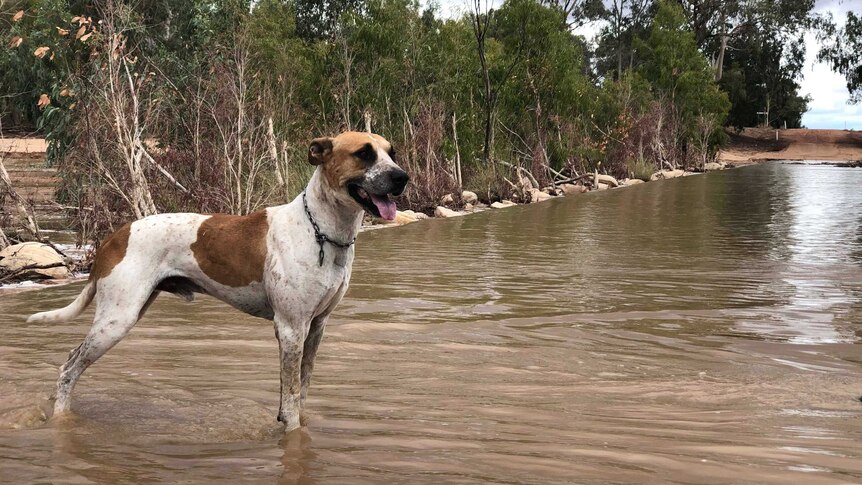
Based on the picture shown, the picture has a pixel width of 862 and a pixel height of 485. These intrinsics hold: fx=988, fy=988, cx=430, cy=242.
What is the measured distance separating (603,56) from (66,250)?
239ft

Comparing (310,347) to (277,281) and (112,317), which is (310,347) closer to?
(277,281)

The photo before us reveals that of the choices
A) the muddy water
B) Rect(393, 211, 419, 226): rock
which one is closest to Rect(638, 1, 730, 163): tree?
Rect(393, 211, 419, 226): rock

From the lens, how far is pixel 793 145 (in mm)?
73688

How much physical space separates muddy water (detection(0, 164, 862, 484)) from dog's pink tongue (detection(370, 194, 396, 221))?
1.13m

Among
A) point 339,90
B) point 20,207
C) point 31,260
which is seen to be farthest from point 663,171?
point 31,260

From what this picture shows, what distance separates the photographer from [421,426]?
520 centimetres

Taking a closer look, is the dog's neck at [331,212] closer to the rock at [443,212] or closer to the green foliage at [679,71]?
the rock at [443,212]

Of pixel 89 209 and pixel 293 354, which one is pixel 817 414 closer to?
pixel 293 354

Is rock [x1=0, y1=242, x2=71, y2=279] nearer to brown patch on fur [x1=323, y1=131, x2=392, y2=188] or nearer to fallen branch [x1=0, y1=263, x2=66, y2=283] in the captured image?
fallen branch [x1=0, y1=263, x2=66, y2=283]

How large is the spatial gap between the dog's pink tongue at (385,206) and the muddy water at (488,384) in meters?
1.13

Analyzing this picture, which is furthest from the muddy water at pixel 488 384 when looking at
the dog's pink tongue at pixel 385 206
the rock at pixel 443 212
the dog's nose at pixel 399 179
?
the rock at pixel 443 212

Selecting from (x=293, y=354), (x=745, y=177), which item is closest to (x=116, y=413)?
(x=293, y=354)

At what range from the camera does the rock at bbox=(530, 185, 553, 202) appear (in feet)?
92.1

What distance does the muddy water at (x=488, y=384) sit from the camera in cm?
450
